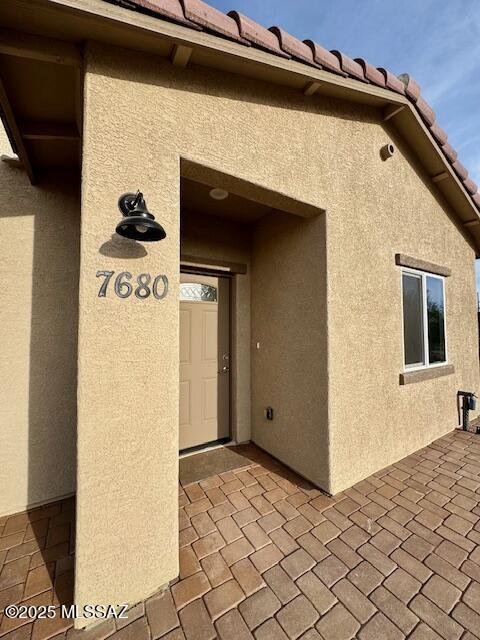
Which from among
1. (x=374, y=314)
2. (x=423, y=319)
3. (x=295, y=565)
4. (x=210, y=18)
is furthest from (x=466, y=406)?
(x=210, y=18)

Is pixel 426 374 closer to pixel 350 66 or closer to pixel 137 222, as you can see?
pixel 350 66

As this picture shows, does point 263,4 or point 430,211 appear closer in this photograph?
point 263,4

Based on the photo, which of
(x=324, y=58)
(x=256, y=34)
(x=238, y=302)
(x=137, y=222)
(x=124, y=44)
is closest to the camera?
(x=137, y=222)

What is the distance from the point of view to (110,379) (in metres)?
1.84

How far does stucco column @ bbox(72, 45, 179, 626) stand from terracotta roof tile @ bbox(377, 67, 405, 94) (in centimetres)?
332

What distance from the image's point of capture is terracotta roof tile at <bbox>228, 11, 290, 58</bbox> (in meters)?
2.15

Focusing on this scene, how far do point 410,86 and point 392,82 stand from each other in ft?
1.52

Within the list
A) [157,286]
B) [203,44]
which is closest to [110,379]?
[157,286]

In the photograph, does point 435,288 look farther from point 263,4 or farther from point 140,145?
point 263,4

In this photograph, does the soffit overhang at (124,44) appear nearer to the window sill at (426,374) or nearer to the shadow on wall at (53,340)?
the shadow on wall at (53,340)

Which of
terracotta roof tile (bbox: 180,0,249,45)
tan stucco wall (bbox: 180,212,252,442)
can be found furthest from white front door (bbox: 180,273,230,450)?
terracotta roof tile (bbox: 180,0,249,45)

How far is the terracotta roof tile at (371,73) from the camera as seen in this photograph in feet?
10.1

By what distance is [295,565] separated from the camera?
2.16 metres

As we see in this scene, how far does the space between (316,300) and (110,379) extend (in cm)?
234
